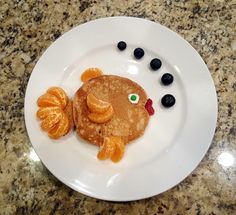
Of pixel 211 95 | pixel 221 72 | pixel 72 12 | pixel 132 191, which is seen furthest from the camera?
pixel 72 12

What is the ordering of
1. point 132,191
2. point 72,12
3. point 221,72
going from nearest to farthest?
point 132,191 < point 221,72 < point 72,12

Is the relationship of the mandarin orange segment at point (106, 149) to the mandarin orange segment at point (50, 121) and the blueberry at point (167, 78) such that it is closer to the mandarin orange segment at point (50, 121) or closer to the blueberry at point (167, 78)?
the mandarin orange segment at point (50, 121)

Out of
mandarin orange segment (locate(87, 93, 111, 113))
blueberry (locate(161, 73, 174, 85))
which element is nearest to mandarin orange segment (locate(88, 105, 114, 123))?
mandarin orange segment (locate(87, 93, 111, 113))

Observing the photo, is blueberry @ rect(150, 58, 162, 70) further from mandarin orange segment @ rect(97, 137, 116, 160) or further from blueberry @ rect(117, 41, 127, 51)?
mandarin orange segment @ rect(97, 137, 116, 160)

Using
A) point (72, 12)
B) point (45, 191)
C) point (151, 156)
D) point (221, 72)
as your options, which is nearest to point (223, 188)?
point (151, 156)

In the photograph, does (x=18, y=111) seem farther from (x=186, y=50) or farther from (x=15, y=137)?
(x=186, y=50)

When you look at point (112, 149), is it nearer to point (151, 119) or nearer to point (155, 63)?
point (151, 119)
